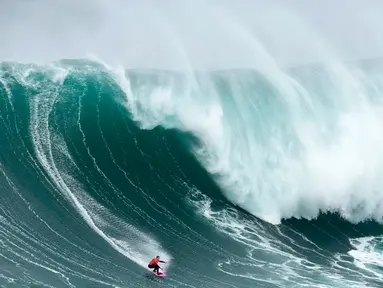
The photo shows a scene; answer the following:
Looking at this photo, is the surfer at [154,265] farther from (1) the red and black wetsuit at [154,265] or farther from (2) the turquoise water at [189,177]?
(2) the turquoise water at [189,177]

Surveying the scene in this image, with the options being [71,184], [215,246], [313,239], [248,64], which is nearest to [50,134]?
[71,184]

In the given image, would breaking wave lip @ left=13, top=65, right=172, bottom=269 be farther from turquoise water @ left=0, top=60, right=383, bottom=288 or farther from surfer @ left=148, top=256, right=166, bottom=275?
surfer @ left=148, top=256, right=166, bottom=275

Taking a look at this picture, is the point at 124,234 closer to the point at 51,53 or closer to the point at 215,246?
the point at 215,246

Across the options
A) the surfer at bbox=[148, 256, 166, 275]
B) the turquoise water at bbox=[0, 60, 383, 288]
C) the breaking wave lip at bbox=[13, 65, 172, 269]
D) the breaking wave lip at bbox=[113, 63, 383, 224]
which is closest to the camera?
the surfer at bbox=[148, 256, 166, 275]

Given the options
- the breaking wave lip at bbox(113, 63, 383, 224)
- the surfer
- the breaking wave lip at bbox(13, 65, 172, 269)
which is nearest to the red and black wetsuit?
the surfer

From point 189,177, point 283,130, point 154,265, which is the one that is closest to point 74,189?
point 189,177

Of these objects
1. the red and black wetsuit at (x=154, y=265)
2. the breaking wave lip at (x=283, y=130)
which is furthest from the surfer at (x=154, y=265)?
the breaking wave lip at (x=283, y=130)

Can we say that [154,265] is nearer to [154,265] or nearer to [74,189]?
[154,265]
